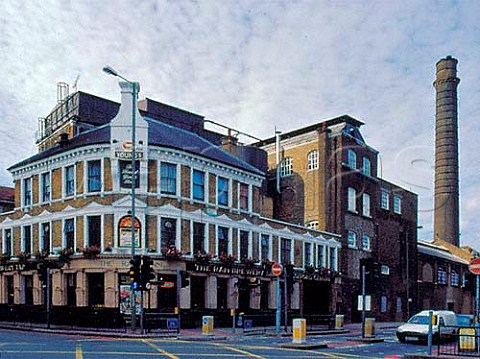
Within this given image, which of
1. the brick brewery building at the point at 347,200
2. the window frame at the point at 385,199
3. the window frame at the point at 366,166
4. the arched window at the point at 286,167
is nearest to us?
the brick brewery building at the point at 347,200

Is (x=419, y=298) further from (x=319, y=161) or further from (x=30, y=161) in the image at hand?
(x=30, y=161)

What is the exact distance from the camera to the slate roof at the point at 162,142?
3928cm

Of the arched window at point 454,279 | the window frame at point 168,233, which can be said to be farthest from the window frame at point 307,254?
the arched window at point 454,279

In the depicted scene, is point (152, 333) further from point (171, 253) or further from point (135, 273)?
point (171, 253)

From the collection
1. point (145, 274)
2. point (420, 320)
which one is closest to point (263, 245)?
point (145, 274)

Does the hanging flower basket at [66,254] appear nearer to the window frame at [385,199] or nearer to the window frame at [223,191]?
the window frame at [223,191]

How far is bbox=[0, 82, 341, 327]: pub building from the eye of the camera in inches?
1475

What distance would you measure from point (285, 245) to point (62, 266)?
58.0ft

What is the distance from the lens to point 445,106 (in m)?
76.9

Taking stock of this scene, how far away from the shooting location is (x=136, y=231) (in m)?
37.8

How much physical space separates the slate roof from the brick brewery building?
10.6 m

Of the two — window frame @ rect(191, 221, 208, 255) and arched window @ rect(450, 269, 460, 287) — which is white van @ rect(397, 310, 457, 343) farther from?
arched window @ rect(450, 269, 460, 287)

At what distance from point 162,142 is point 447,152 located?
47.6m

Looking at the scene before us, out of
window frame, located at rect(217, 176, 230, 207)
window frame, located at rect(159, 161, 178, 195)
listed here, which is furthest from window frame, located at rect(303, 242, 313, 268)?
window frame, located at rect(159, 161, 178, 195)
